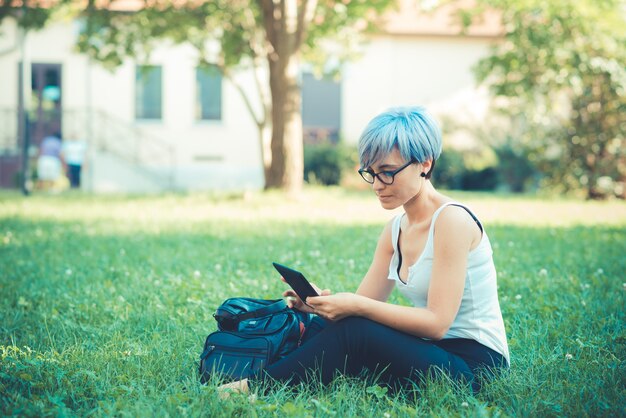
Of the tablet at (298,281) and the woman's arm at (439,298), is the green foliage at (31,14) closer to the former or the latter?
the tablet at (298,281)

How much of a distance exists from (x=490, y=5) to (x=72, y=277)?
558 inches

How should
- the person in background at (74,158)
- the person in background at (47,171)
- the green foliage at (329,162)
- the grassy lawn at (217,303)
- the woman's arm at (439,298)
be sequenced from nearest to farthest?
the woman's arm at (439,298), the grassy lawn at (217,303), the person in background at (47,171), the person in background at (74,158), the green foliage at (329,162)

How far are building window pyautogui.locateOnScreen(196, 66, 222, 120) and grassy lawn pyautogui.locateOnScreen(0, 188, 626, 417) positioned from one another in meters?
15.5

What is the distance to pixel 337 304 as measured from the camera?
326cm

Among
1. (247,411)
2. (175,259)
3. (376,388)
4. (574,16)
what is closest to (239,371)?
(247,411)

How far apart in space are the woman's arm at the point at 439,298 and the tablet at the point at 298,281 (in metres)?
0.16

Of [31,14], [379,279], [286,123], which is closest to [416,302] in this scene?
[379,279]

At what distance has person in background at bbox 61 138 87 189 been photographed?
23827mm

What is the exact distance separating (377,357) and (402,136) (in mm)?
1047

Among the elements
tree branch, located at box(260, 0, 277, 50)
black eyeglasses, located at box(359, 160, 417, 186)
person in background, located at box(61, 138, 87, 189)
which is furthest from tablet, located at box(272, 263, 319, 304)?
person in background, located at box(61, 138, 87, 189)

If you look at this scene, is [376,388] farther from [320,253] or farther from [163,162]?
[163,162]

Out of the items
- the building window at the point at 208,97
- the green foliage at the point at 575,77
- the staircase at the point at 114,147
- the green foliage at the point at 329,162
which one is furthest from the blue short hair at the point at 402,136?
the building window at the point at 208,97

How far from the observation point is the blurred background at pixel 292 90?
17.1m

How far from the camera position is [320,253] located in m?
7.73
